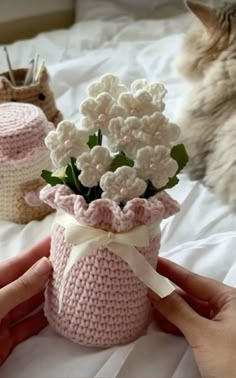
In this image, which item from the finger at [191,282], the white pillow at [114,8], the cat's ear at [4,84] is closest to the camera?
the finger at [191,282]

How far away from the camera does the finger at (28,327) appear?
2.41 feet

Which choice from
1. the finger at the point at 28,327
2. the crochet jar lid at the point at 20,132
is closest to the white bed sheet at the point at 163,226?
the finger at the point at 28,327

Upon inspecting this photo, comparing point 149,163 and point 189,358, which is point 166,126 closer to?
point 149,163

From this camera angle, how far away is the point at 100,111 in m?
0.63

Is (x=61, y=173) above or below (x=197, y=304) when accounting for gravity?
above

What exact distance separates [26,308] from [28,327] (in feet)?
0.09

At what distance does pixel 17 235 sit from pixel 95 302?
28 centimetres

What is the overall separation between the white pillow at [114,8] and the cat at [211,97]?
17.7 inches

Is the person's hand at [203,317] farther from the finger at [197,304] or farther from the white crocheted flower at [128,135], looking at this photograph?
the white crocheted flower at [128,135]

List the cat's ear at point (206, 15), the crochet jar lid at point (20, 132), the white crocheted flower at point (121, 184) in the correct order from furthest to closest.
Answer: the cat's ear at point (206, 15)
the crochet jar lid at point (20, 132)
the white crocheted flower at point (121, 184)

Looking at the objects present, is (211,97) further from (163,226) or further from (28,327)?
(28,327)

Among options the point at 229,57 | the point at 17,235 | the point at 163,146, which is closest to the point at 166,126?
the point at 163,146

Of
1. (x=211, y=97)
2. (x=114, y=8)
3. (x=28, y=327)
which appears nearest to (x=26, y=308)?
(x=28, y=327)

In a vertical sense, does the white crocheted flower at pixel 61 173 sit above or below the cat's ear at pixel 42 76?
below
